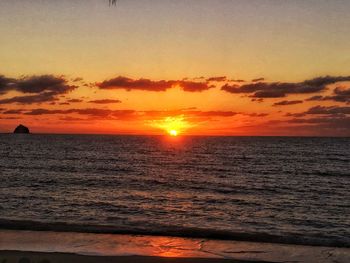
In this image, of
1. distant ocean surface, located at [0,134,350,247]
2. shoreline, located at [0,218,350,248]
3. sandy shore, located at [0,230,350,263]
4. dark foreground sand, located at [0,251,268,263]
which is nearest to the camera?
dark foreground sand, located at [0,251,268,263]

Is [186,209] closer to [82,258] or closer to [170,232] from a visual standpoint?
[170,232]

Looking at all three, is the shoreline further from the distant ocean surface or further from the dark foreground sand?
the dark foreground sand

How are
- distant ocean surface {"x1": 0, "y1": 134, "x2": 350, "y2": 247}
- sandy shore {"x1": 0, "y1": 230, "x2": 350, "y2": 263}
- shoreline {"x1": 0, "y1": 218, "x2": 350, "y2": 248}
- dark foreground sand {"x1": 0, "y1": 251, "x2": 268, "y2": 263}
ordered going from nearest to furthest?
dark foreground sand {"x1": 0, "y1": 251, "x2": 268, "y2": 263} → sandy shore {"x1": 0, "y1": 230, "x2": 350, "y2": 263} → shoreline {"x1": 0, "y1": 218, "x2": 350, "y2": 248} → distant ocean surface {"x1": 0, "y1": 134, "x2": 350, "y2": 247}

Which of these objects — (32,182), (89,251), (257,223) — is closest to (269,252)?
(89,251)

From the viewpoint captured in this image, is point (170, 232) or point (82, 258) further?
point (170, 232)

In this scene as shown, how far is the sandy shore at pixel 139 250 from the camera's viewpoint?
11.5 meters

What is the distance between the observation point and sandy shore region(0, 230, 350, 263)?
1154 centimetres

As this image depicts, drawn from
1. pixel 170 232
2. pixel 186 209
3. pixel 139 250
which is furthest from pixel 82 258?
pixel 186 209

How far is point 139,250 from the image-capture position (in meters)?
12.8

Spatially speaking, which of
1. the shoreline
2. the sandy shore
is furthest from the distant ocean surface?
the sandy shore

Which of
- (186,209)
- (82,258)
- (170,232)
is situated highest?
(82,258)

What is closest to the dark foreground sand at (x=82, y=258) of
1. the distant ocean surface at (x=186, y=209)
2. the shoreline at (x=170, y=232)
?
the shoreline at (x=170, y=232)

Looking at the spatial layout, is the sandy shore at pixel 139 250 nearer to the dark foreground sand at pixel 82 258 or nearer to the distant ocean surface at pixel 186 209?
the dark foreground sand at pixel 82 258

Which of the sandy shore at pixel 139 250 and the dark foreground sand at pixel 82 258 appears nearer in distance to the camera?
the dark foreground sand at pixel 82 258
